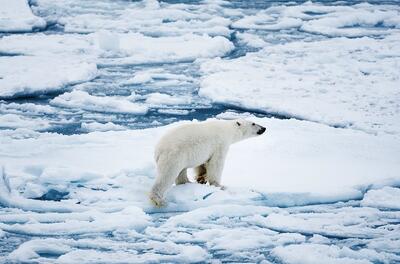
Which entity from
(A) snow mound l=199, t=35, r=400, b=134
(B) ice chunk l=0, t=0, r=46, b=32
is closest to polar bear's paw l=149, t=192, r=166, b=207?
(A) snow mound l=199, t=35, r=400, b=134

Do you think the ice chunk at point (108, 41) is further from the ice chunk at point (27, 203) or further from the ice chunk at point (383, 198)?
the ice chunk at point (383, 198)

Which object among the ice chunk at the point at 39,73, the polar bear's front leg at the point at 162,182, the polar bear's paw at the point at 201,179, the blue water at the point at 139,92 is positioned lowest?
the blue water at the point at 139,92

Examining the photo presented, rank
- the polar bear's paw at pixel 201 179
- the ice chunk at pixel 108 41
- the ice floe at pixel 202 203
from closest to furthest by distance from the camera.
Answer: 1. the ice floe at pixel 202 203
2. the polar bear's paw at pixel 201 179
3. the ice chunk at pixel 108 41

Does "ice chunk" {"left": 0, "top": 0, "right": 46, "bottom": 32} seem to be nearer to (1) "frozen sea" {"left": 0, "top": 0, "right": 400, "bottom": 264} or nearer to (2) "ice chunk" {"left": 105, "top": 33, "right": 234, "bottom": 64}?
(1) "frozen sea" {"left": 0, "top": 0, "right": 400, "bottom": 264}

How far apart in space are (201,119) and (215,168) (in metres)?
2.44

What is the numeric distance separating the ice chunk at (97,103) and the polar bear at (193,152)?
8.20ft

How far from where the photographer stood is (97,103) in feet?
23.7

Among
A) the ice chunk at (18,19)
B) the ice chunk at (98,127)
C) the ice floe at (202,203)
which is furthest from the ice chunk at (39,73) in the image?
the ice chunk at (18,19)

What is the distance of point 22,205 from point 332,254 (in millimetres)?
1937

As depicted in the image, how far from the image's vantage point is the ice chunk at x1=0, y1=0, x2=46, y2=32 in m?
11.6

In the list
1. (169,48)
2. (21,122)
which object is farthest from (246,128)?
(169,48)

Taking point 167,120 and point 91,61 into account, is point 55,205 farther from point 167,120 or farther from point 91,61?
point 91,61

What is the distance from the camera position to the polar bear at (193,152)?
→ 3.92 m

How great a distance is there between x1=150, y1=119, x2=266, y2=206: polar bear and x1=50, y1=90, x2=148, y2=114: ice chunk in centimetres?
250
